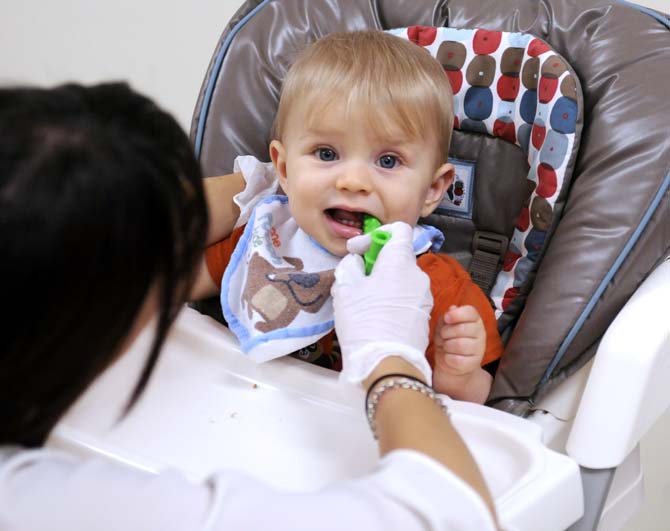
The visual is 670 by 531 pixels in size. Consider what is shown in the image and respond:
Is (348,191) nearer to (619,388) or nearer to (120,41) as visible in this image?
(619,388)

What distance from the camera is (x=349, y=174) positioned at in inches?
35.7

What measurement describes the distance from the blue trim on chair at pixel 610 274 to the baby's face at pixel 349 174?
0.20m

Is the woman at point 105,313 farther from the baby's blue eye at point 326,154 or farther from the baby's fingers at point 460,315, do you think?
the baby's blue eye at point 326,154

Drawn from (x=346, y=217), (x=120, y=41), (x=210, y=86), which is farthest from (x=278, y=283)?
(x=120, y=41)

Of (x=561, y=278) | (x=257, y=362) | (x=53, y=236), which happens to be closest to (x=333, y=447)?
(x=257, y=362)

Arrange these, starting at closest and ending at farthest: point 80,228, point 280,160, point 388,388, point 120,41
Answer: point 80,228, point 388,388, point 280,160, point 120,41

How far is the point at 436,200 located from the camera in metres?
0.99

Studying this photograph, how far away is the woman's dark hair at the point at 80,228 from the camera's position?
0.49 meters

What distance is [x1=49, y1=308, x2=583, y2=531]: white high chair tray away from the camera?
0.74m

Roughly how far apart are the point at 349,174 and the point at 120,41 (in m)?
1.29

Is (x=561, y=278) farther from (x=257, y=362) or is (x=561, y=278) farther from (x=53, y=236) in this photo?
(x=53, y=236)

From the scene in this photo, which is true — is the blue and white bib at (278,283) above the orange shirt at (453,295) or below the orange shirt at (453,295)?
below

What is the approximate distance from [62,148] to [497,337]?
1.88ft

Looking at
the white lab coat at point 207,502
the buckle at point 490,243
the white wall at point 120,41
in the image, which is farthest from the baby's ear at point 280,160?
the white wall at point 120,41
